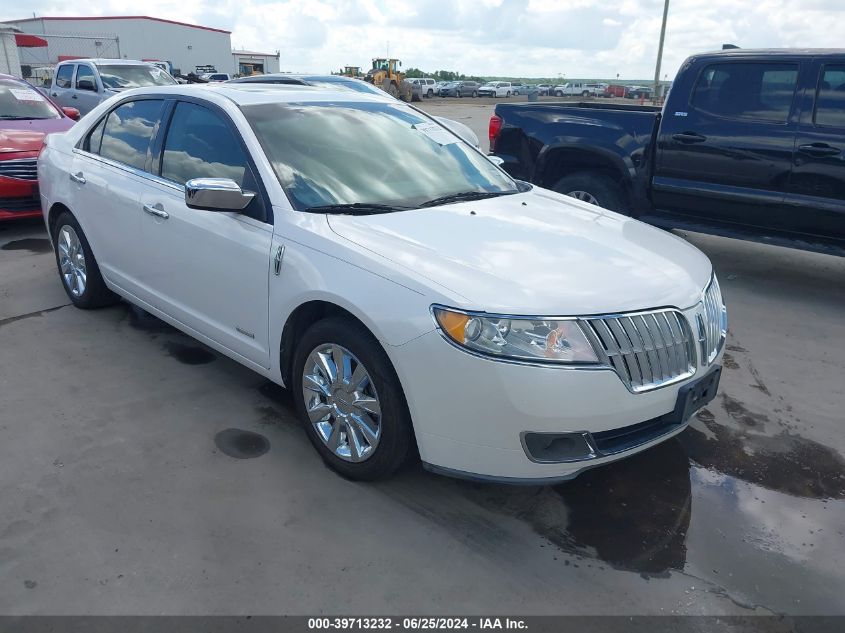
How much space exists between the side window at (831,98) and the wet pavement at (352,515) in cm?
256

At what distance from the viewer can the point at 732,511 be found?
3086 millimetres

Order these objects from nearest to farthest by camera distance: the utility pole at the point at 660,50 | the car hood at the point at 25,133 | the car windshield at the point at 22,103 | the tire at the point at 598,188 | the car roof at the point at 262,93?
the car roof at the point at 262,93 → the tire at the point at 598,188 → the car hood at the point at 25,133 → the car windshield at the point at 22,103 → the utility pole at the point at 660,50

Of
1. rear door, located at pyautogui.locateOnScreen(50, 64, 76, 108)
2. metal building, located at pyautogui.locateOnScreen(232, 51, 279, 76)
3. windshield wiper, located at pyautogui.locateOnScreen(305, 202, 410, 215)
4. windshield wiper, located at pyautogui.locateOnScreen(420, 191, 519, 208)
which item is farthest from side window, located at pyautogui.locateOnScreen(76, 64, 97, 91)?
metal building, located at pyautogui.locateOnScreen(232, 51, 279, 76)

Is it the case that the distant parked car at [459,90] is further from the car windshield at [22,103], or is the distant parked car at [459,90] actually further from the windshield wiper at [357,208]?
the windshield wiper at [357,208]

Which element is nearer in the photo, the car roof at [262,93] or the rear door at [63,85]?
the car roof at [262,93]

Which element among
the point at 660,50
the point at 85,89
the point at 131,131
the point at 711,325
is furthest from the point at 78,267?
the point at 660,50

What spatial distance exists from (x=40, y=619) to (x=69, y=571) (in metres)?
0.23

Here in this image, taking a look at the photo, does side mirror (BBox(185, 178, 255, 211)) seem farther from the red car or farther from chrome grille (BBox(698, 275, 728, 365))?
the red car

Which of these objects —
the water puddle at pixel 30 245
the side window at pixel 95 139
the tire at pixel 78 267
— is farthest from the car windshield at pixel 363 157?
the water puddle at pixel 30 245

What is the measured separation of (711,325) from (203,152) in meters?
2.74

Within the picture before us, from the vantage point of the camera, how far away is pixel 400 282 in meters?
2.73

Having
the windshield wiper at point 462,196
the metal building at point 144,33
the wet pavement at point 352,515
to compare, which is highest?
the metal building at point 144,33

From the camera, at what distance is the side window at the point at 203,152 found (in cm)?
350

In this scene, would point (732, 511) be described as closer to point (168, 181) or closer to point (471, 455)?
point (471, 455)
